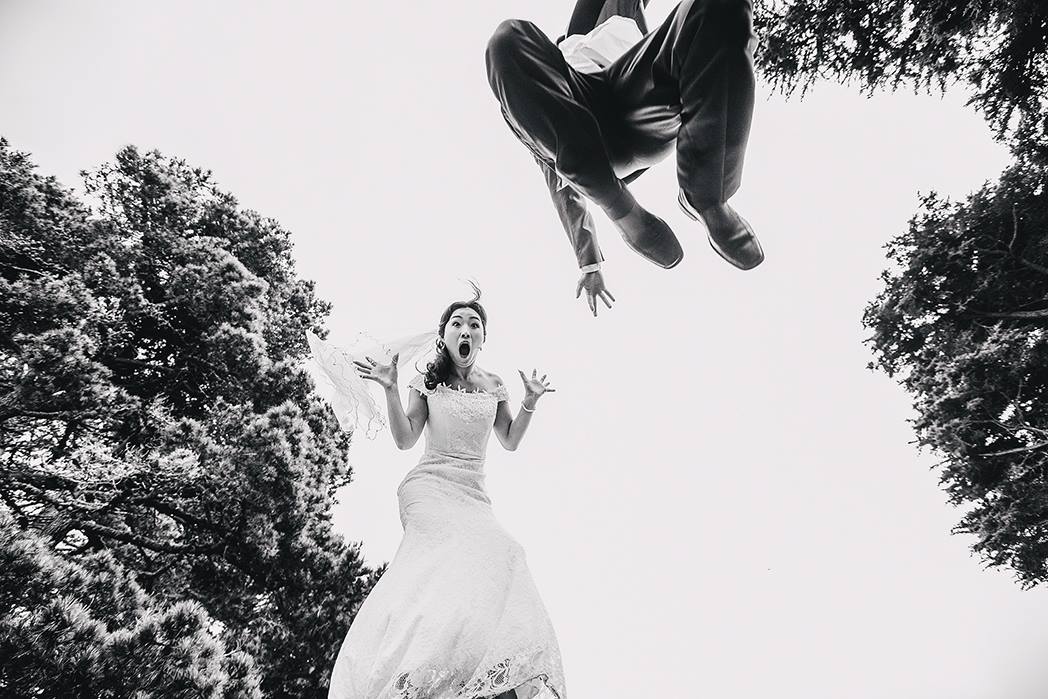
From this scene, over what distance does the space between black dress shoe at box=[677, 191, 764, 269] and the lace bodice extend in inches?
43.7

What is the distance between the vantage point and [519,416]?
244 cm

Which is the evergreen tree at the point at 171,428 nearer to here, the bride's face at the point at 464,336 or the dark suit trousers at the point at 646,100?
the bride's face at the point at 464,336

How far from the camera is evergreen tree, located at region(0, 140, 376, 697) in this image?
5.52 meters


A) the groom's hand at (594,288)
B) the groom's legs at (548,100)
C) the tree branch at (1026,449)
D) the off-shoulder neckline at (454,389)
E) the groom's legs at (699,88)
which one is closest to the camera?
the groom's legs at (699,88)

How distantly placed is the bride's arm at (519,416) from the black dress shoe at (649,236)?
83cm

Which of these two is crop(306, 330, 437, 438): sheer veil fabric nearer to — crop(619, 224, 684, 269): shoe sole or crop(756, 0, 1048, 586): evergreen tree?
crop(619, 224, 684, 269): shoe sole

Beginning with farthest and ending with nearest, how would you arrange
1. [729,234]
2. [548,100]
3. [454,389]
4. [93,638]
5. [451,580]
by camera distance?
[93,638] < [454,389] < [451,580] < [729,234] < [548,100]

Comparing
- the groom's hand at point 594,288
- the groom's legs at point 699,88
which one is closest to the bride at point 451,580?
the groom's hand at point 594,288

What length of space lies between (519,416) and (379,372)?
1.94 ft

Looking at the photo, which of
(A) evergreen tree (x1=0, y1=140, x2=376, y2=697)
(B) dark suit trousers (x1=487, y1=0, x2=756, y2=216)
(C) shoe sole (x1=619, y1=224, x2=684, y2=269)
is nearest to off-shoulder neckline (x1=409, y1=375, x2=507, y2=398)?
(C) shoe sole (x1=619, y1=224, x2=684, y2=269)

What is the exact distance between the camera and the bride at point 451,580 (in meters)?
1.62

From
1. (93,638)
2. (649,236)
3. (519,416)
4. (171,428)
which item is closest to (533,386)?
(519,416)

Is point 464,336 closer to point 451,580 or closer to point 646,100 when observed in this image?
point 451,580

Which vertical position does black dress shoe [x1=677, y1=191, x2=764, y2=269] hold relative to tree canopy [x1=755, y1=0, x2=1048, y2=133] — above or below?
below
